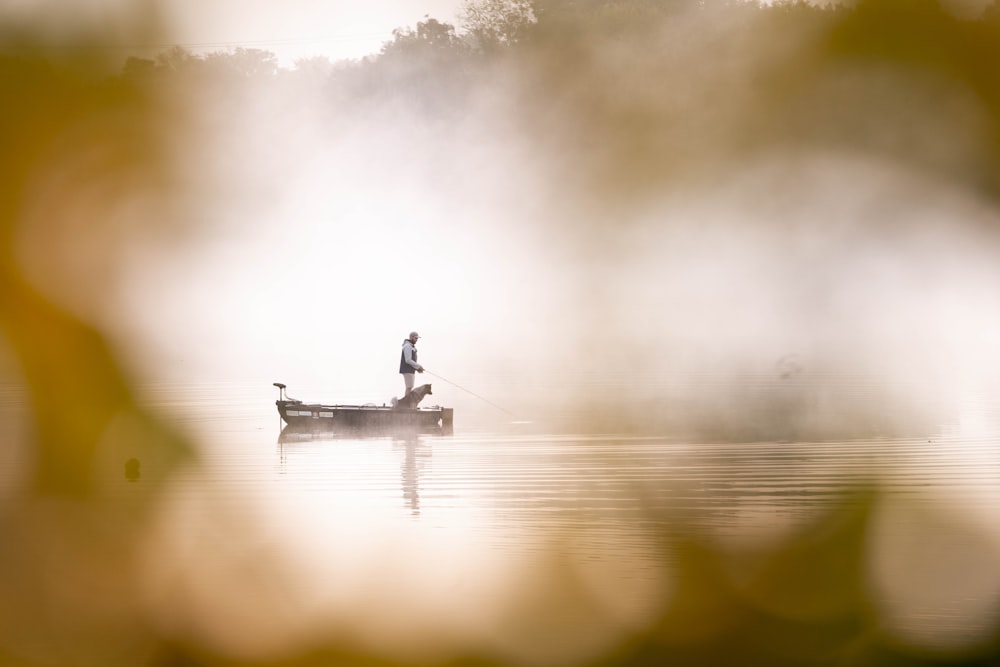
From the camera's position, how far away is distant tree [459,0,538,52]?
7838cm

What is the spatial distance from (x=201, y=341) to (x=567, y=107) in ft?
94.4

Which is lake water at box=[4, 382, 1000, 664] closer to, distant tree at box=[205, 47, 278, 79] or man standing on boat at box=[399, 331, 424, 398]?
man standing on boat at box=[399, 331, 424, 398]

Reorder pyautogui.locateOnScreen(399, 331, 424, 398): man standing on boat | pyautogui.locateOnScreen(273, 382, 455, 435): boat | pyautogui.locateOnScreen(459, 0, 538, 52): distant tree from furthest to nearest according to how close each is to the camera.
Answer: pyautogui.locateOnScreen(459, 0, 538, 52): distant tree
pyautogui.locateOnScreen(399, 331, 424, 398): man standing on boat
pyautogui.locateOnScreen(273, 382, 455, 435): boat

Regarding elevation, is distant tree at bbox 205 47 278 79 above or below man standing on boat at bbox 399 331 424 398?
above

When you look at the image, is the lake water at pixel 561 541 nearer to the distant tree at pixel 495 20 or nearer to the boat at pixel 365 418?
the boat at pixel 365 418

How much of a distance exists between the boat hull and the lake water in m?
3.39

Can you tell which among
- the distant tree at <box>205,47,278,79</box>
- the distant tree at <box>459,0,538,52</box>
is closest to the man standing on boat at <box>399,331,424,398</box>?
the distant tree at <box>459,0,538,52</box>

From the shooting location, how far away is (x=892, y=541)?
1780 cm

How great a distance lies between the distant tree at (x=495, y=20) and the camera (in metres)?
78.4

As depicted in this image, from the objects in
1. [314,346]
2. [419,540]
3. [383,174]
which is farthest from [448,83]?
[419,540]

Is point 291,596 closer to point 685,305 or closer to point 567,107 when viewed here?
point 567,107

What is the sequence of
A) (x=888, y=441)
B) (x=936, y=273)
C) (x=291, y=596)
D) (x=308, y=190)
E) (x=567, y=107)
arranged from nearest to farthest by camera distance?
1. (x=291, y=596)
2. (x=888, y=441)
3. (x=936, y=273)
4. (x=567, y=107)
5. (x=308, y=190)

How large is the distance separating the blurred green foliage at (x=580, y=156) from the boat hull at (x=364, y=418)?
86.5 inches

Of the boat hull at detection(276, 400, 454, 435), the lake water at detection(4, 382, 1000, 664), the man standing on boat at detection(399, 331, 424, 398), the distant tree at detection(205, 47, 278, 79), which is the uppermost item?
the distant tree at detection(205, 47, 278, 79)
